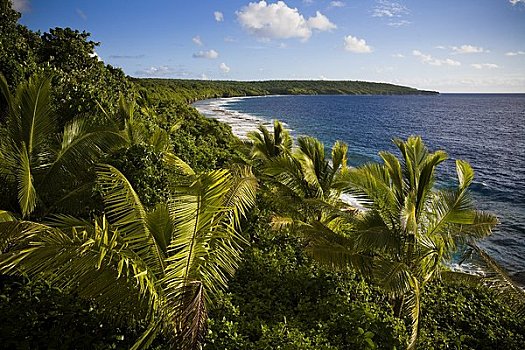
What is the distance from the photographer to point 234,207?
508cm

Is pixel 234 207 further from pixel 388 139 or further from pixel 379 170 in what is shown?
pixel 388 139

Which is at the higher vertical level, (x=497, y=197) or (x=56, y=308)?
(x=56, y=308)

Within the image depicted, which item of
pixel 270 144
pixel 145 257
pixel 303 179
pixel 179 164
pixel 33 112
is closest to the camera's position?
pixel 145 257

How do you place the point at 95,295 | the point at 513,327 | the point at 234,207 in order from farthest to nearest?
the point at 513,327
the point at 234,207
the point at 95,295

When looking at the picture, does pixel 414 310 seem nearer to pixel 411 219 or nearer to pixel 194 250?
pixel 411 219

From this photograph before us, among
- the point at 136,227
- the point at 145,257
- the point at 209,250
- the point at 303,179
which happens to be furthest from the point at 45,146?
the point at 303,179

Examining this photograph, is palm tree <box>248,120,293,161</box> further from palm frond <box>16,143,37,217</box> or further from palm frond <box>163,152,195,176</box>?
palm frond <box>16,143,37,217</box>

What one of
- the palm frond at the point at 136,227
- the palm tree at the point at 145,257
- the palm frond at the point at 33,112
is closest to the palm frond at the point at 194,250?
the palm tree at the point at 145,257

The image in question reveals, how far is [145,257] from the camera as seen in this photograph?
15.1 feet

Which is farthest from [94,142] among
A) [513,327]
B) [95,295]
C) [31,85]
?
[513,327]

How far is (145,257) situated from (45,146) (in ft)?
10.7

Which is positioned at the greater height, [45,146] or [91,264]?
[45,146]

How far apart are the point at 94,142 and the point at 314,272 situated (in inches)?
211

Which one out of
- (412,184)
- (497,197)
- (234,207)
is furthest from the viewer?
(497,197)
